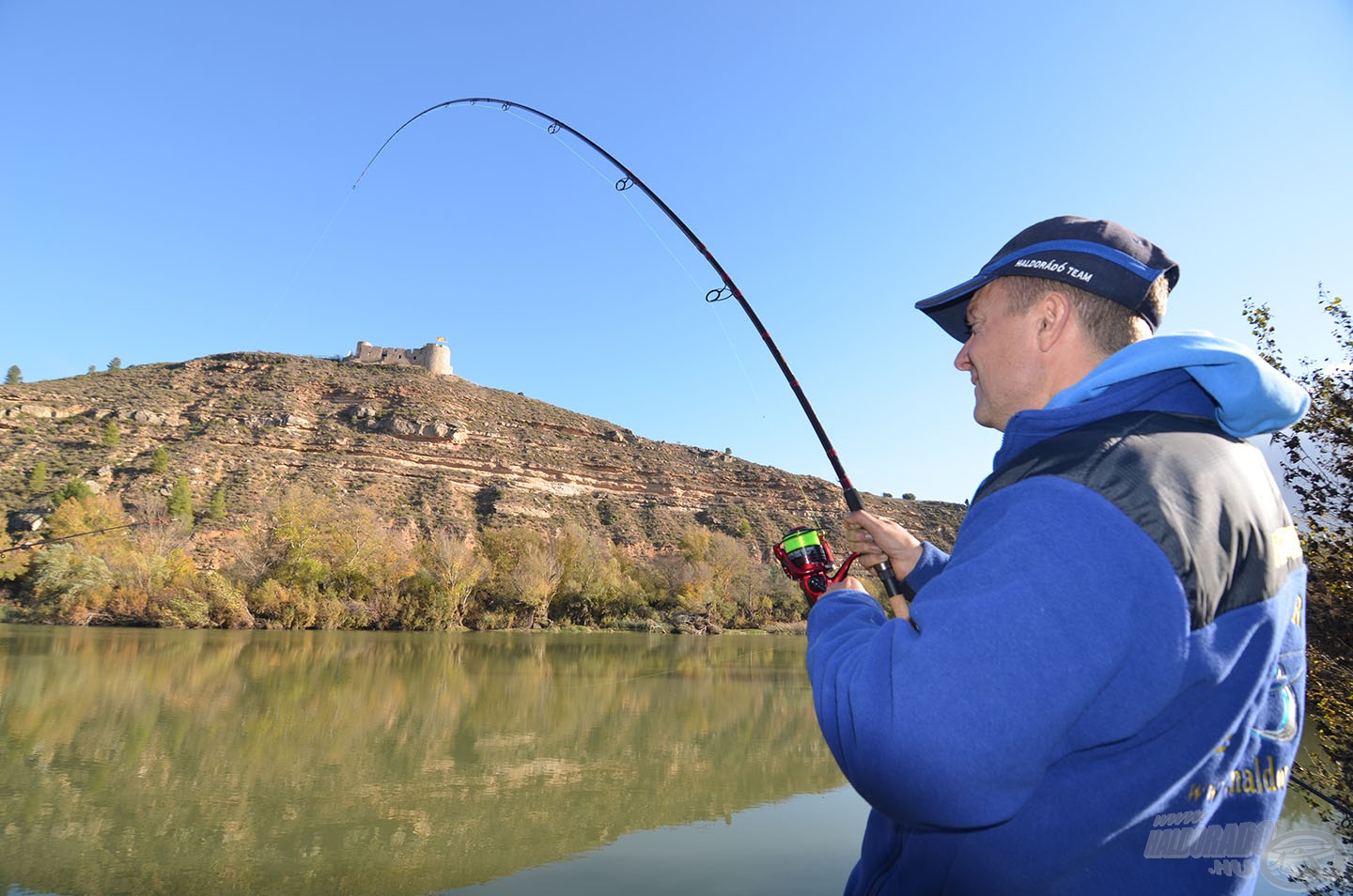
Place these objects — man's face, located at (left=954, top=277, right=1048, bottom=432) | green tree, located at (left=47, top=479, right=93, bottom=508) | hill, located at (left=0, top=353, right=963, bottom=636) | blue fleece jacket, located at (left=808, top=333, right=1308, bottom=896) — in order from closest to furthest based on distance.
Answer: blue fleece jacket, located at (left=808, top=333, right=1308, bottom=896), man's face, located at (left=954, top=277, right=1048, bottom=432), green tree, located at (left=47, top=479, right=93, bottom=508), hill, located at (left=0, top=353, right=963, bottom=636)

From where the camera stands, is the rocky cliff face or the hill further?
the rocky cliff face

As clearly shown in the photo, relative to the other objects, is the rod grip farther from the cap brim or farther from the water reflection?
the water reflection

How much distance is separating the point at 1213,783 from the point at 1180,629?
308mm

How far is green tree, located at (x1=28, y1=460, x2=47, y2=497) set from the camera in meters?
34.2

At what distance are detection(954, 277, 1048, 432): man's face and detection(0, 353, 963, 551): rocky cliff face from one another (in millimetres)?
42786

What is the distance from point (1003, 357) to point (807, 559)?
0.93 m

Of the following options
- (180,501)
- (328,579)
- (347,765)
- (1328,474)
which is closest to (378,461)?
(180,501)

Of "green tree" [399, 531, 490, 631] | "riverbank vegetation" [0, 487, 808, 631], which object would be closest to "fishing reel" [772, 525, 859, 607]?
"riverbank vegetation" [0, 487, 808, 631]

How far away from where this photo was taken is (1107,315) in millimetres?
1225

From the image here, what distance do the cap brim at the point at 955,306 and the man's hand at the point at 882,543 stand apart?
1.99ft

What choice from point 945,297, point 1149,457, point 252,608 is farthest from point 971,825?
point 252,608

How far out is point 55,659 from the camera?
15.0m

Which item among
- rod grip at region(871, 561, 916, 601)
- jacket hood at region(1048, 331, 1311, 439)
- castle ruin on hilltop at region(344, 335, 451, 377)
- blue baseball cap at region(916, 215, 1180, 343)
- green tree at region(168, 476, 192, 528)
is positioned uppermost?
castle ruin on hilltop at region(344, 335, 451, 377)

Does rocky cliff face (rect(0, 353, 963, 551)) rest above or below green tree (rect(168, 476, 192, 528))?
above
